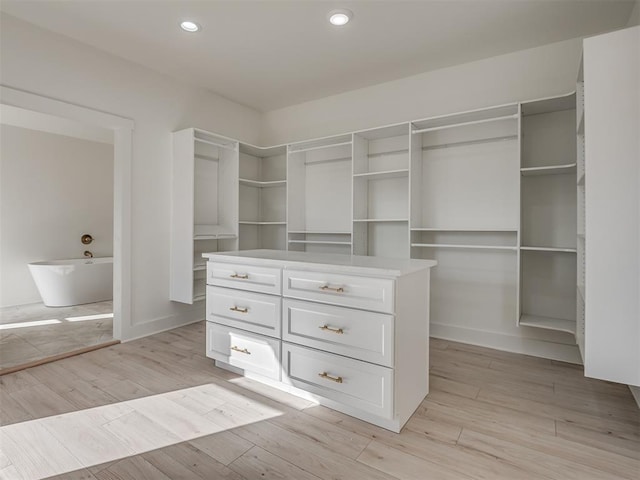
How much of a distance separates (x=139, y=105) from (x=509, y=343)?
407cm

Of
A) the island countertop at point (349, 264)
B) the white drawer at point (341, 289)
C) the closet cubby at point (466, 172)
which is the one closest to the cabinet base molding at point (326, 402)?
the white drawer at point (341, 289)

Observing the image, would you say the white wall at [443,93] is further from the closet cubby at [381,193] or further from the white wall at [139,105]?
the white wall at [139,105]

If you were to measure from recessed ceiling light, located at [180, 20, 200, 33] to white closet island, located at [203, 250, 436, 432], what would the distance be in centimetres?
178

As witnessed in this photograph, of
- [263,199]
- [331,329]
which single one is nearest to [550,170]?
[331,329]

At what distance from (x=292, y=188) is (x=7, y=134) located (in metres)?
3.90

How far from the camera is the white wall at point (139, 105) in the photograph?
254 cm

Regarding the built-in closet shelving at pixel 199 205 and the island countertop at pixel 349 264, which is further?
the built-in closet shelving at pixel 199 205

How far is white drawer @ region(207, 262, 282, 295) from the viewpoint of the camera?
82.1 inches

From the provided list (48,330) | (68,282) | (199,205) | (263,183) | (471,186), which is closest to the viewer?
(471,186)

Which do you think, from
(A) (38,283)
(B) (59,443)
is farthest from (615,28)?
(A) (38,283)

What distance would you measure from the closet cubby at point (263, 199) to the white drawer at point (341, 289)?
2.37 meters

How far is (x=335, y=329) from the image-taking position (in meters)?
1.82

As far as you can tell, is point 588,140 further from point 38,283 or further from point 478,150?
point 38,283

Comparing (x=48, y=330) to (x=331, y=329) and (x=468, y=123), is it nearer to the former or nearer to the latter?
(x=331, y=329)
